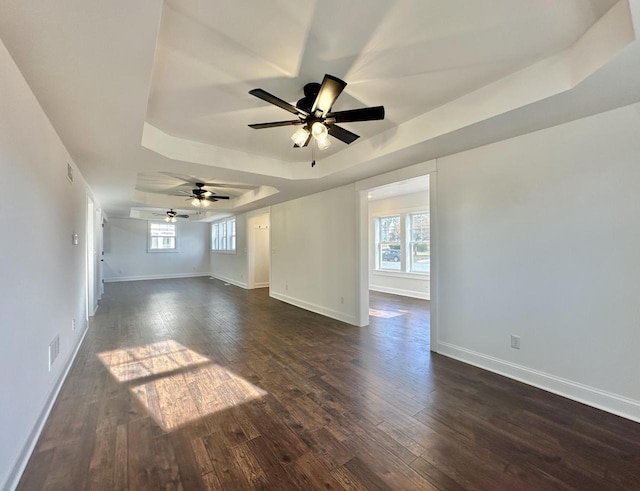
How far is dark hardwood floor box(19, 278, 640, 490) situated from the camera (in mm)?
1592

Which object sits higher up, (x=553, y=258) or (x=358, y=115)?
(x=358, y=115)

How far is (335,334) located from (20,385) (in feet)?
10.6

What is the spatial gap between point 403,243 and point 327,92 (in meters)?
5.69

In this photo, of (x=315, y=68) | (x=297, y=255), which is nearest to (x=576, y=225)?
(x=315, y=68)

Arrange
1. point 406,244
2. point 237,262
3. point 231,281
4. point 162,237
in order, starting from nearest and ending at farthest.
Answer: point 406,244, point 237,262, point 231,281, point 162,237

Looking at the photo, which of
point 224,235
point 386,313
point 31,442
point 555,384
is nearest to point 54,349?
point 31,442

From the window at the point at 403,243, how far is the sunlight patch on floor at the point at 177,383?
529 centimetres

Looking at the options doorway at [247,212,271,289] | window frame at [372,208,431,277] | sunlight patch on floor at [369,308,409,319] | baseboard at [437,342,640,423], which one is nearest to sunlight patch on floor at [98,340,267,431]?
baseboard at [437,342,640,423]

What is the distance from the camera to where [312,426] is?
2033 millimetres

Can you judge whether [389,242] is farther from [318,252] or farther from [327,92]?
[327,92]

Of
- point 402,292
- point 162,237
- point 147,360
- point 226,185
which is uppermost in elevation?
point 226,185

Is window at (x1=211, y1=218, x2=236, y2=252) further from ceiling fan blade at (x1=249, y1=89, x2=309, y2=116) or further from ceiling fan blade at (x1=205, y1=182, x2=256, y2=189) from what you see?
ceiling fan blade at (x1=249, y1=89, x2=309, y2=116)

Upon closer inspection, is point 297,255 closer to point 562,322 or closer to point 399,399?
point 399,399

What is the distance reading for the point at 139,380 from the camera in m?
2.75
